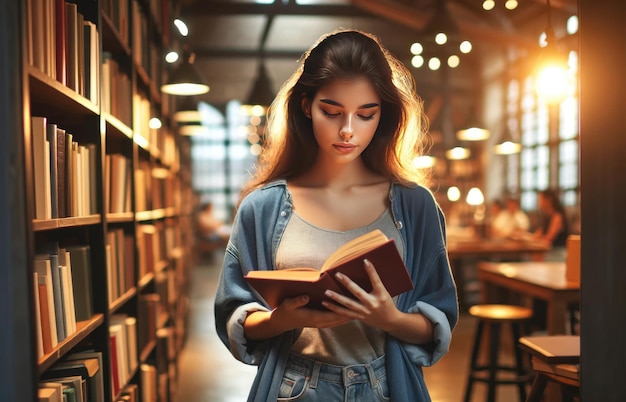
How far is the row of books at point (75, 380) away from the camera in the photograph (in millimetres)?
1821

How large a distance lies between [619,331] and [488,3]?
4.44 meters

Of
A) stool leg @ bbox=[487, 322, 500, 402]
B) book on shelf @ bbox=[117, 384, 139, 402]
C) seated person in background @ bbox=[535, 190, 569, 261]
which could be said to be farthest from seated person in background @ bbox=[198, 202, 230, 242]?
book on shelf @ bbox=[117, 384, 139, 402]

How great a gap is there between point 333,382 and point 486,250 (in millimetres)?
6388

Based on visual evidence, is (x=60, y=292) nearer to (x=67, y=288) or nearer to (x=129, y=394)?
(x=67, y=288)

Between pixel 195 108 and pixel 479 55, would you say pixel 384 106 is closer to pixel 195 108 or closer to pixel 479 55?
pixel 195 108

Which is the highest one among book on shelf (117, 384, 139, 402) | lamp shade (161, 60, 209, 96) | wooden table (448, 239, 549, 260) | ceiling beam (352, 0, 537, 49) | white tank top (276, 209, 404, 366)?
ceiling beam (352, 0, 537, 49)

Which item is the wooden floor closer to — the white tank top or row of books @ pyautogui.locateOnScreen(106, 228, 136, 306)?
row of books @ pyautogui.locateOnScreen(106, 228, 136, 306)

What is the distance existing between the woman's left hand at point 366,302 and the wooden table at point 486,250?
234 inches

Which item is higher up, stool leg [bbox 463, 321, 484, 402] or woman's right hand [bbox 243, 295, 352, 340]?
woman's right hand [bbox 243, 295, 352, 340]

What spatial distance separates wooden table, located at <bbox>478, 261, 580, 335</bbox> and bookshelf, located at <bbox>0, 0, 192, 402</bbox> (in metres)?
2.66

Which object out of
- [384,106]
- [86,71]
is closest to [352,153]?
[384,106]

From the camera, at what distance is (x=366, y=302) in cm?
149

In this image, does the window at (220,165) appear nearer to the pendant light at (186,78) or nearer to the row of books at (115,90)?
the pendant light at (186,78)

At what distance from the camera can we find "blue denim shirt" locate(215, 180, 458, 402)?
1.66 metres
